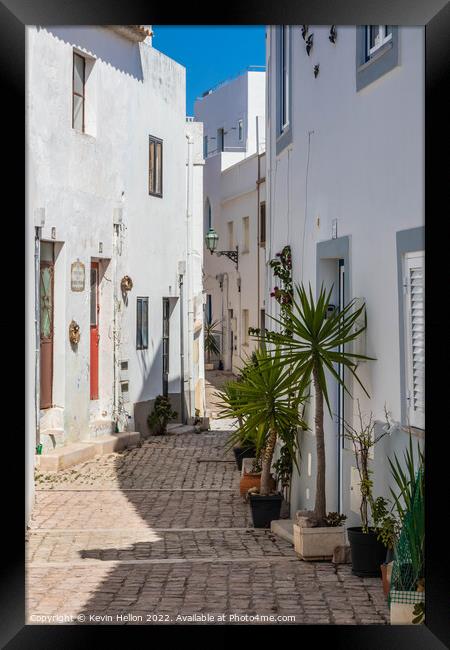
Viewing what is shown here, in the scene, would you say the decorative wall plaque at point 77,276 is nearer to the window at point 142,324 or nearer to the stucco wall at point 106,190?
the stucco wall at point 106,190

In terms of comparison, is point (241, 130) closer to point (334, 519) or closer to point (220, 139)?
point (220, 139)

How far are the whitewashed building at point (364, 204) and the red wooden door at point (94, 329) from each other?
504 cm

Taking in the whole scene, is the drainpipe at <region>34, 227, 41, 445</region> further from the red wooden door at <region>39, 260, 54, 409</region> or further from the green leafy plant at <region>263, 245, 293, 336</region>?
the green leafy plant at <region>263, 245, 293, 336</region>

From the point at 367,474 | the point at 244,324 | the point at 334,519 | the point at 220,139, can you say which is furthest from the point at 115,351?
the point at 220,139

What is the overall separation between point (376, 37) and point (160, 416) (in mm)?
11101

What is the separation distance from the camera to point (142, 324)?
57.9 feet

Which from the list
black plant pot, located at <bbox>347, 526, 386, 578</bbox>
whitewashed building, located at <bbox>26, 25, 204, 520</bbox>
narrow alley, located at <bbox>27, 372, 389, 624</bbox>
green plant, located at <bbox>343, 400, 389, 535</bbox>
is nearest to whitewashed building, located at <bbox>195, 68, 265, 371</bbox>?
whitewashed building, located at <bbox>26, 25, 204, 520</bbox>

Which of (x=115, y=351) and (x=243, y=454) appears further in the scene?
(x=115, y=351)

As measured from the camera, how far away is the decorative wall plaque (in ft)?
47.1

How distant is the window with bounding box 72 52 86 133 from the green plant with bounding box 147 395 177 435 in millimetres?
4823

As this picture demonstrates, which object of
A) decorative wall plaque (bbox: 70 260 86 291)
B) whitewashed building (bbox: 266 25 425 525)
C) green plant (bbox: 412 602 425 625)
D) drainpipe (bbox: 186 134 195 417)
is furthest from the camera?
drainpipe (bbox: 186 134 195 417)

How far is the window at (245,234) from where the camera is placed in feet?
97.0

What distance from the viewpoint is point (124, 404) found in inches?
653
